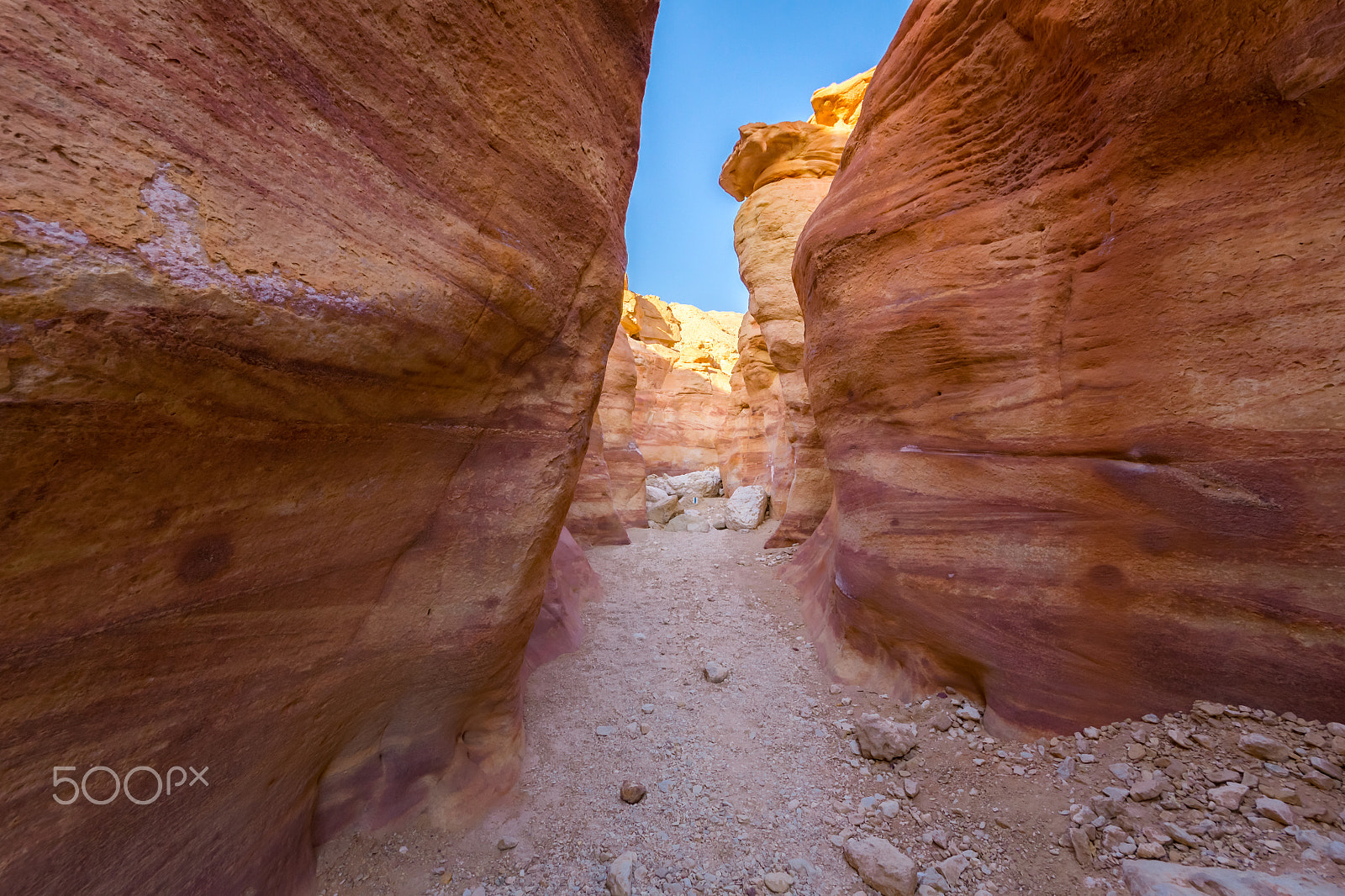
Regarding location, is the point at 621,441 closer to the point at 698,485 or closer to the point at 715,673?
the point at 698,485

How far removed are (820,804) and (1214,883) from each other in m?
1.66

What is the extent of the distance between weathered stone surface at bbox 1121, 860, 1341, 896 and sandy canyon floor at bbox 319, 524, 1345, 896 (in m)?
0.09

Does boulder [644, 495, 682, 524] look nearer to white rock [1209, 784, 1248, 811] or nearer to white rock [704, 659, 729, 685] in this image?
white rock [704, 659, 729, 685]

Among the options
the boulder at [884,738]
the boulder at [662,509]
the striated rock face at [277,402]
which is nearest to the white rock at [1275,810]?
the boulder at [884,738]

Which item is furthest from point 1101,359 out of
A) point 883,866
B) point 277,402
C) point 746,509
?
point 746,509

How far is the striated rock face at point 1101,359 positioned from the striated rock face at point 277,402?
269cm

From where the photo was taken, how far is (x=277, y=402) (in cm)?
175

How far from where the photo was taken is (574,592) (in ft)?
19.5

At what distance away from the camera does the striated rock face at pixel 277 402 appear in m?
1.26

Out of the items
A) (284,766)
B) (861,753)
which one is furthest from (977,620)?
(284,766)

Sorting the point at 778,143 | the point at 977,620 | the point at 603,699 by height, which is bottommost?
the point at 603,699

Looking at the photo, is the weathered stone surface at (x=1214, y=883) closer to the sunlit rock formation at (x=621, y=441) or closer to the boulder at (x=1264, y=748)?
the boulder at (x=1264, y=748)

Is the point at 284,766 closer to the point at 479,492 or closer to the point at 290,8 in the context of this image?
the point at 479,492

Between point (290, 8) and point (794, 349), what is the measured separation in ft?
31.2
